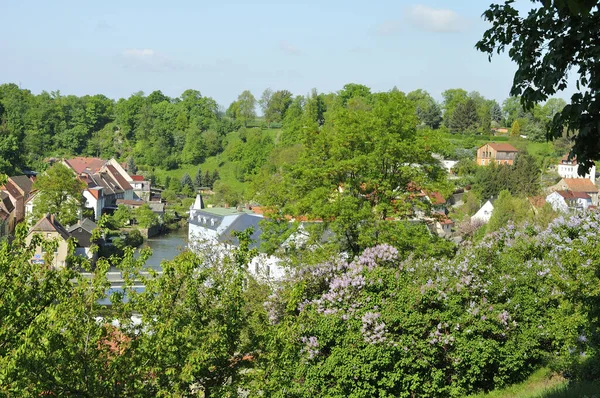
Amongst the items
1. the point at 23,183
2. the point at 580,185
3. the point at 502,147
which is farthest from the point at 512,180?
the point at 23,183

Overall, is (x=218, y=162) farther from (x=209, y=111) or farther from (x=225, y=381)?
(x=225, y=381)

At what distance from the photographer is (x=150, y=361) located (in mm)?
7969

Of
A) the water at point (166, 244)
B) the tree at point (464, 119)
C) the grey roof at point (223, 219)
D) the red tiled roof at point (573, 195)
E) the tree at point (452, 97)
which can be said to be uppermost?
the tree at point (452, 97)

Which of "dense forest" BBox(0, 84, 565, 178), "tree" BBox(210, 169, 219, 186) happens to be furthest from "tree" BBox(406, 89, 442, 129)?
"tree" BBox(210, 169, 219, 186)

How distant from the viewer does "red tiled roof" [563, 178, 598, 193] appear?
209 ft

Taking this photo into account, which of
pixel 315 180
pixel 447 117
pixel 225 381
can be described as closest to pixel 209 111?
pixel 447 117

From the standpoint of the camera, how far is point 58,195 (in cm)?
5212

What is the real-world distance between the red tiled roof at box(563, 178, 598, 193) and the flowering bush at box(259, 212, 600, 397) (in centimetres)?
5041

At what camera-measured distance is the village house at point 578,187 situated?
6350 cm

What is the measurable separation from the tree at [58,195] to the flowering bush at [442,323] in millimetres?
38086

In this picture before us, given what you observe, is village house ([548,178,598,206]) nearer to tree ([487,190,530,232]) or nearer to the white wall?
the white wall

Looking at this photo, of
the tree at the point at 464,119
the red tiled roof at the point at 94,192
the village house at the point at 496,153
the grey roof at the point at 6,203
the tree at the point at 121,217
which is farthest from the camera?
the tree at the point at 464,119

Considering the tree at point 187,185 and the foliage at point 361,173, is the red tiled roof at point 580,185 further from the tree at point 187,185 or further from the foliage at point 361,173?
the foliage at point 361,173

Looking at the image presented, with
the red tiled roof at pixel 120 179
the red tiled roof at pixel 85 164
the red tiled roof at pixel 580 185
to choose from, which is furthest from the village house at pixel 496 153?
the red tiled roof at pixel 85 164
